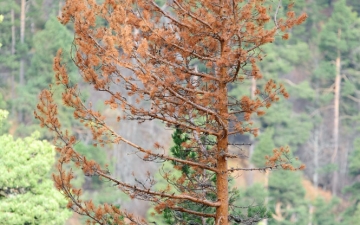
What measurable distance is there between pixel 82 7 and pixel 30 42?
33538 millimetres

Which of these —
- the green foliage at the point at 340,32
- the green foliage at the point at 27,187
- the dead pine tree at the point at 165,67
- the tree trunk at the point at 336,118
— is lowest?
the green foliage at the point at 27,187

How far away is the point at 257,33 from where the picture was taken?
1064 centimetres

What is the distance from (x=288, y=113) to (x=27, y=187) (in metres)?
29.2

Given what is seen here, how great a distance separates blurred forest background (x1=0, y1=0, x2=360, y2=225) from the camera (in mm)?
38250

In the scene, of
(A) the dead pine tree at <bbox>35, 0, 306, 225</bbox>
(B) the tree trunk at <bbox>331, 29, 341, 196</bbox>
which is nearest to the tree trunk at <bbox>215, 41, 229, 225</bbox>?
(A) the dead pine tree at <bbox>35, 0, 306, 225</bbox>

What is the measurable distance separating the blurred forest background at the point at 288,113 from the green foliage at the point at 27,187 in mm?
16796

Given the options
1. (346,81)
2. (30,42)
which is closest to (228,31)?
(30,42)

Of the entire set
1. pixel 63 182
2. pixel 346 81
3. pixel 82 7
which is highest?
pixel 346 81

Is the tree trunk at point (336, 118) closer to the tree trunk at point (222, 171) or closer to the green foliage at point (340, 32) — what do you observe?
the green foliage at point (340, 32)

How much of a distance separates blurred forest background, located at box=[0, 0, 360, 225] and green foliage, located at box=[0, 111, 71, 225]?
661 inches

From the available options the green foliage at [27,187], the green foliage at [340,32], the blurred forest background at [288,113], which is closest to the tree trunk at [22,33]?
the blurred forest background at [288,113]

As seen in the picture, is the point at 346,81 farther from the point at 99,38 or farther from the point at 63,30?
the point at 99,38

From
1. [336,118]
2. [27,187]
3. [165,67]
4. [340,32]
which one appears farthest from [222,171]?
[336,118]

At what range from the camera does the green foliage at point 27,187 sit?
17547 millimetres
